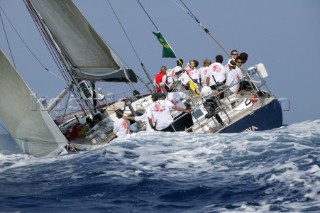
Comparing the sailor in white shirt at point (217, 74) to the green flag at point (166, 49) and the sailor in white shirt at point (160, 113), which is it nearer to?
the green flag at point (166, 49)

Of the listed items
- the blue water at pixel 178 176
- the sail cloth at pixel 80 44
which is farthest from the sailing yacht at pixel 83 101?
the blue water at pixel 178 176

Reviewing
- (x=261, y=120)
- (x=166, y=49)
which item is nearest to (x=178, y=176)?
(x=261, y=120)

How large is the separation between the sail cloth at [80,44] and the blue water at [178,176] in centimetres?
204

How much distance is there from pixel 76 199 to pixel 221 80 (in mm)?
6593

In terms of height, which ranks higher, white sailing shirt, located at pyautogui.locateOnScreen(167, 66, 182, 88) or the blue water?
white sailing shirt, located at pyautogui.locateOnScreen(167, 66, 182, 88)

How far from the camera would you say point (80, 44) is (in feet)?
55.4

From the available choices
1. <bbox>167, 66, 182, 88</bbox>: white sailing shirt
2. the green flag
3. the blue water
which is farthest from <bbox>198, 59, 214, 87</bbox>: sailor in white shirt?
the blue water

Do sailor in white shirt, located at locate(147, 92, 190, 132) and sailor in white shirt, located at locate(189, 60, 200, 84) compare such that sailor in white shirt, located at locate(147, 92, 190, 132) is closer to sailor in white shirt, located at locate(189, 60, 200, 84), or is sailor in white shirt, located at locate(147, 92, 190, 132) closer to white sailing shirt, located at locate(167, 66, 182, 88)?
sailor in white shirt, located at locate(189, 60, 200, 84)

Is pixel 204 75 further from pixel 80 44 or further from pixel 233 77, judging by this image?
pixel 80 44

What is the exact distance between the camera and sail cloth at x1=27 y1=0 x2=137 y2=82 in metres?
16.4

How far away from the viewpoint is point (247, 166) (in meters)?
12.1

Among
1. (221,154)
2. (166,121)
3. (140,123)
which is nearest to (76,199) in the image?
(221,154)

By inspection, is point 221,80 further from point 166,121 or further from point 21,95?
point 21,95

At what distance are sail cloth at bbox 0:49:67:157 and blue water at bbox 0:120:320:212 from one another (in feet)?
1.59
